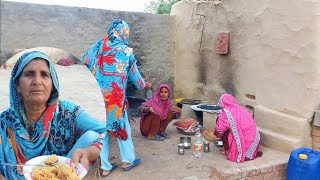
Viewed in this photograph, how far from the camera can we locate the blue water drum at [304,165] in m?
3.59

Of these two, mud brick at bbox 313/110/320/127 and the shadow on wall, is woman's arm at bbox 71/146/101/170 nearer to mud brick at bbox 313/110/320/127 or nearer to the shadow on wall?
mud brick at bbox 313/110/320/127

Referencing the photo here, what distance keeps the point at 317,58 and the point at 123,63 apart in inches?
95.4

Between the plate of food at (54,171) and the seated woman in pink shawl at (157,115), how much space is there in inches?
131

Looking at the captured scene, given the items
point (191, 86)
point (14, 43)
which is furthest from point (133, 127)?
point (14, 43)

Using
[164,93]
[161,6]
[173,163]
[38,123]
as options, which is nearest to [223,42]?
[164,93]

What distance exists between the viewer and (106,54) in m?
3.57

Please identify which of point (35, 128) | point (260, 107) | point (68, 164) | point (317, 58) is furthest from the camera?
point (260, 107)

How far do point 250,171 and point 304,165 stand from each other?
0.60m

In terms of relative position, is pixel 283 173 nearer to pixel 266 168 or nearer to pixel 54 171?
pixel 266 168

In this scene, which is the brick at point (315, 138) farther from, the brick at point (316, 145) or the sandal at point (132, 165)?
the sandal at point (132, 165)

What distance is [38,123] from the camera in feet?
5.48

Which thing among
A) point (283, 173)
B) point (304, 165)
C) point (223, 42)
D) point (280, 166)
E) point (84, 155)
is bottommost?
point (283, 173)

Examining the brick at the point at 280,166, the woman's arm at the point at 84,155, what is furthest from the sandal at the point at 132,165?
the woman's arm at the point at 84,155

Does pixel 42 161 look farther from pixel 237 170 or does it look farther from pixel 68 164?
pixel 237 170
